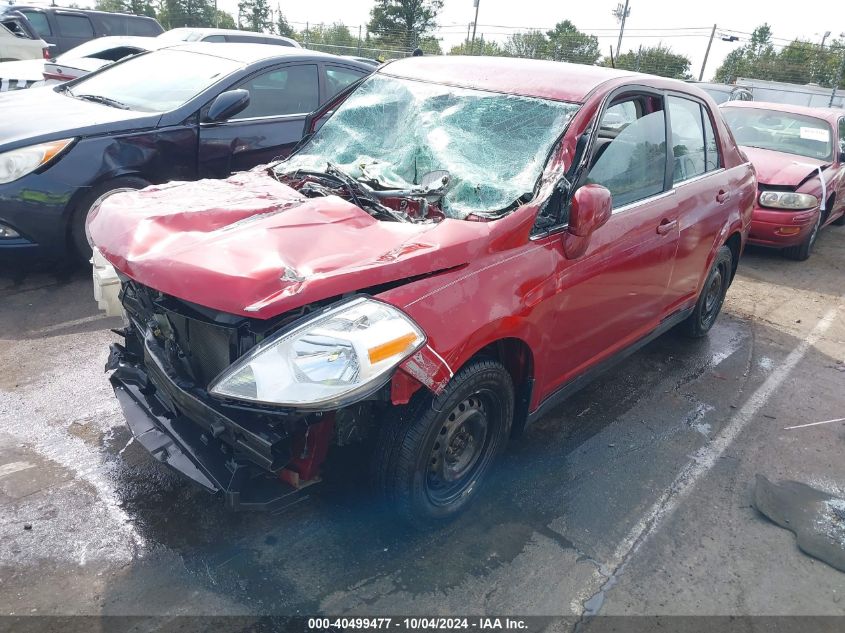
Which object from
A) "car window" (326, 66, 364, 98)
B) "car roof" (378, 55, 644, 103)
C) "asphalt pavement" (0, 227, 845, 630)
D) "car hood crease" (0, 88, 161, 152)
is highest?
"car roof" (378, 55, 644, 103)

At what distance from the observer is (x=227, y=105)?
15.1 feet

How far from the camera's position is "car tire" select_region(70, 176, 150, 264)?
4.64m

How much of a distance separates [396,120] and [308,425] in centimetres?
188

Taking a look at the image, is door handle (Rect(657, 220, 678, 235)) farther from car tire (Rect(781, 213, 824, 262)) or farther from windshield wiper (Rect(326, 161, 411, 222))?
car tire (Rect(781, 213, 824, 262))

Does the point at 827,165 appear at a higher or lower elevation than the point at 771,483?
Answer: higher

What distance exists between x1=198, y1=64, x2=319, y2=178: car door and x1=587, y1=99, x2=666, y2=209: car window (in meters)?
2.91

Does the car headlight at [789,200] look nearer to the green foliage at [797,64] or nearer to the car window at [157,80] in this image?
the car window at [157,80]

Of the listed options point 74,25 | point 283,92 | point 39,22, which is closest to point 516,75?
point 283,92

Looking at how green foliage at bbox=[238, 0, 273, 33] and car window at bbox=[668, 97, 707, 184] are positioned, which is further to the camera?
green foliage at bbox=[238, 0, 273, 33]

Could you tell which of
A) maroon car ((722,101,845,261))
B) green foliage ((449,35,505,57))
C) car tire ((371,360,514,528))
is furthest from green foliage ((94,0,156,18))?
car tire ((371,360,514,528))

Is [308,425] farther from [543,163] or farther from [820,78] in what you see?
[820,78]

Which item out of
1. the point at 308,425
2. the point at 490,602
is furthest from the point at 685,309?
the point at 308,425

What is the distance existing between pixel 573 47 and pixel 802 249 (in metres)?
22.7

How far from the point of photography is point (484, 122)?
316cm
